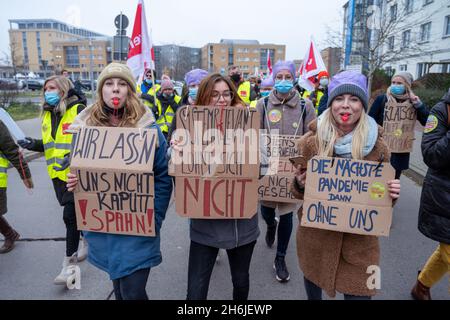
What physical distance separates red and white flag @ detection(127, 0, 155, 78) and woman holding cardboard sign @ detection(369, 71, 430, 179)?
3026mm

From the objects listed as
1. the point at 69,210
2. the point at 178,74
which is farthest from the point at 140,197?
the point at 178,74

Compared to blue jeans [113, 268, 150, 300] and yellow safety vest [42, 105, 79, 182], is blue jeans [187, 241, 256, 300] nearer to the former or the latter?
blue jeans [113, 268, 150, 300]

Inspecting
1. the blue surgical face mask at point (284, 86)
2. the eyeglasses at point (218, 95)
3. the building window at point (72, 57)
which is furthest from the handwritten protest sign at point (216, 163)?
the building window at point (72, 57)

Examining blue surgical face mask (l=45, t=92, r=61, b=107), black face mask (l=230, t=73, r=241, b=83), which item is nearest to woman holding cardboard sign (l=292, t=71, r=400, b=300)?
blue surgical face mask (l=45, t=92, r=61, b=107)

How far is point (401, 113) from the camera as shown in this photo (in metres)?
4.34

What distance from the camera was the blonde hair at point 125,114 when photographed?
7.10 ft

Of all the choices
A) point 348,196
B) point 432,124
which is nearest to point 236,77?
point 432,124

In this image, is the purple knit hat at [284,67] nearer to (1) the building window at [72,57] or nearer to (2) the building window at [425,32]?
(2) the building window at [425,32]

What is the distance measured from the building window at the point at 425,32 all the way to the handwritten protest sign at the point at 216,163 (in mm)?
33200

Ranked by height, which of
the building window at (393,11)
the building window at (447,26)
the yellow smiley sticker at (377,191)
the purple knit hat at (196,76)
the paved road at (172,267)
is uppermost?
the building window at (447,26)

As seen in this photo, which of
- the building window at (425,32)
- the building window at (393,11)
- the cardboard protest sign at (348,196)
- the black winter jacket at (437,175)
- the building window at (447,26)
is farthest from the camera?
the building window at (425,32)
